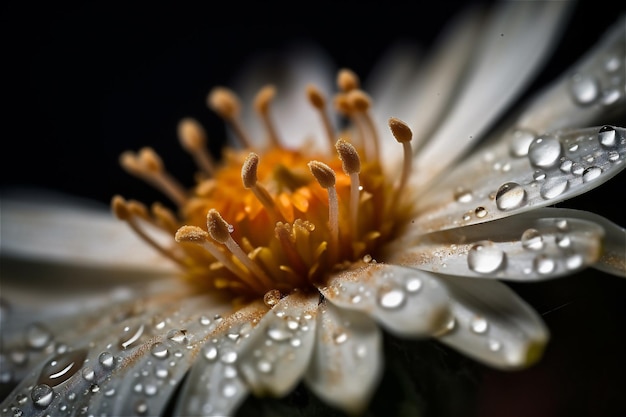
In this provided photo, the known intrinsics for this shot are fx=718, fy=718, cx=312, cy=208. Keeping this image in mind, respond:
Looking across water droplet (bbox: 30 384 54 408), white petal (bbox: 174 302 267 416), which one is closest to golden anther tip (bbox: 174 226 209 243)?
white petal (bbox: 174 302 267 416)

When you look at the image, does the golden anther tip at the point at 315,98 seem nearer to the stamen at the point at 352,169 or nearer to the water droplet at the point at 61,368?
the stamen at the point at 352,169

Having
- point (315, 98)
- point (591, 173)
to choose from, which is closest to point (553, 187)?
point (591, 173)

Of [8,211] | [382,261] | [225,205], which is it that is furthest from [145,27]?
[382,261]

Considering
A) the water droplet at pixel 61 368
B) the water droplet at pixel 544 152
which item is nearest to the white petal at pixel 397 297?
the water droplet at pixel 544 152

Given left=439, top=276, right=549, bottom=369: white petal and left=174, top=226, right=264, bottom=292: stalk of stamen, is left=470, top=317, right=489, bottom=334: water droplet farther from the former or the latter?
left=174, top=226, right=264, bottom=292: stalk of stamen

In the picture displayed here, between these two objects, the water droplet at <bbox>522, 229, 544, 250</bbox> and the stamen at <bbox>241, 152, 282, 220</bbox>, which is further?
the stamen at <bbox>241, 152, 282, 220</bbox>
